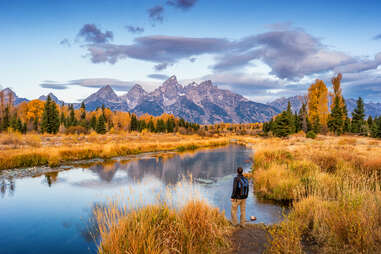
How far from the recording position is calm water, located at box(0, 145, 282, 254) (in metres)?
8.03

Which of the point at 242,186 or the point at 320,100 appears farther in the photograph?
the point at 320,100

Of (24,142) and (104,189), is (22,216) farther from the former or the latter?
(24,142)

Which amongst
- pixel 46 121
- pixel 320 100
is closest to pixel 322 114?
pixel 320 100

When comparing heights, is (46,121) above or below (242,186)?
above

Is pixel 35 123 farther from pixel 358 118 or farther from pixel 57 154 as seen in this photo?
pixel 358 118

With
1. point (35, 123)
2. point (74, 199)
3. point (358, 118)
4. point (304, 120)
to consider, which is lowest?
point (74, 199)

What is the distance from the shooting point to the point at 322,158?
15859 millimetres

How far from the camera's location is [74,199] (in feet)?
41.4

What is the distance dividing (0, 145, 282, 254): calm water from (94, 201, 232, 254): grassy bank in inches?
21.6

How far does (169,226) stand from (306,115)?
197ft

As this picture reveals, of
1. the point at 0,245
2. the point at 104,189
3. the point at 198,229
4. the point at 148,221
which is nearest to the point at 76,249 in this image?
the point at 0,245

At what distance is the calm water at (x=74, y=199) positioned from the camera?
8.03 m

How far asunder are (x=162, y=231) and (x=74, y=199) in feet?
29.9

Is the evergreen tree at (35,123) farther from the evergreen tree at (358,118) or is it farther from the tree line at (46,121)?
the evergreen tree at (358,118)
